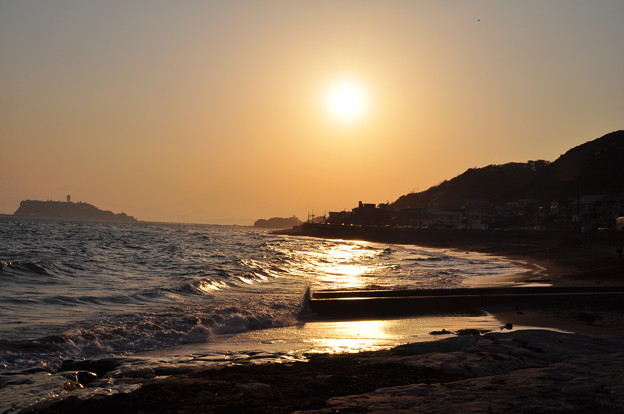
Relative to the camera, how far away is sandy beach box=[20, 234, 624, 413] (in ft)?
19.7

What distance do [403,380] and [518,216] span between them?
13267 centimetres

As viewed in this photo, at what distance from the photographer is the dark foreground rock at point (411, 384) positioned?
5957mm

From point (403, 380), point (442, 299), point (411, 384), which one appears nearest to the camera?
point (411, 384)

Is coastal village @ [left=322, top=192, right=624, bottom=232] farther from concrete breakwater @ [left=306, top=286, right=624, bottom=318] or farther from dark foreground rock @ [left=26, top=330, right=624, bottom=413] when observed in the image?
dark foreground rock @ [left=26, top=330, right=624, bottom=413]

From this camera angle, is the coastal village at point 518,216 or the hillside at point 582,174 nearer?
the coastal village at point 518,216

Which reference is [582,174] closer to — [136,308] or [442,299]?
[442,299]

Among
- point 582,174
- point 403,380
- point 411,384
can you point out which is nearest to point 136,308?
point 403,380

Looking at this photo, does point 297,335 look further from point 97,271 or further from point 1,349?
point 97,271

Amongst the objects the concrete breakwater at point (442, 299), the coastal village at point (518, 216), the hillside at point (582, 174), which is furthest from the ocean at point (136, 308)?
the hillside at point (582, 174)

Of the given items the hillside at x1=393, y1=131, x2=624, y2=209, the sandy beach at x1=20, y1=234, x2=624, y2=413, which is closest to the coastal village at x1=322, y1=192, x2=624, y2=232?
the hillside at x1=393, y1=131, x2=624, y2=209

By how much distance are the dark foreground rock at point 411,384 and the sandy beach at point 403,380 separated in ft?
0.04

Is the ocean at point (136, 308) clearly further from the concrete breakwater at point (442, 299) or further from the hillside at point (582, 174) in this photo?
the hillside at point (582, 174)

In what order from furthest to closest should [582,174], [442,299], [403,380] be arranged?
[582,174] → [442,299] → [403,380]

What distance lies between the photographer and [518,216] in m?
131
